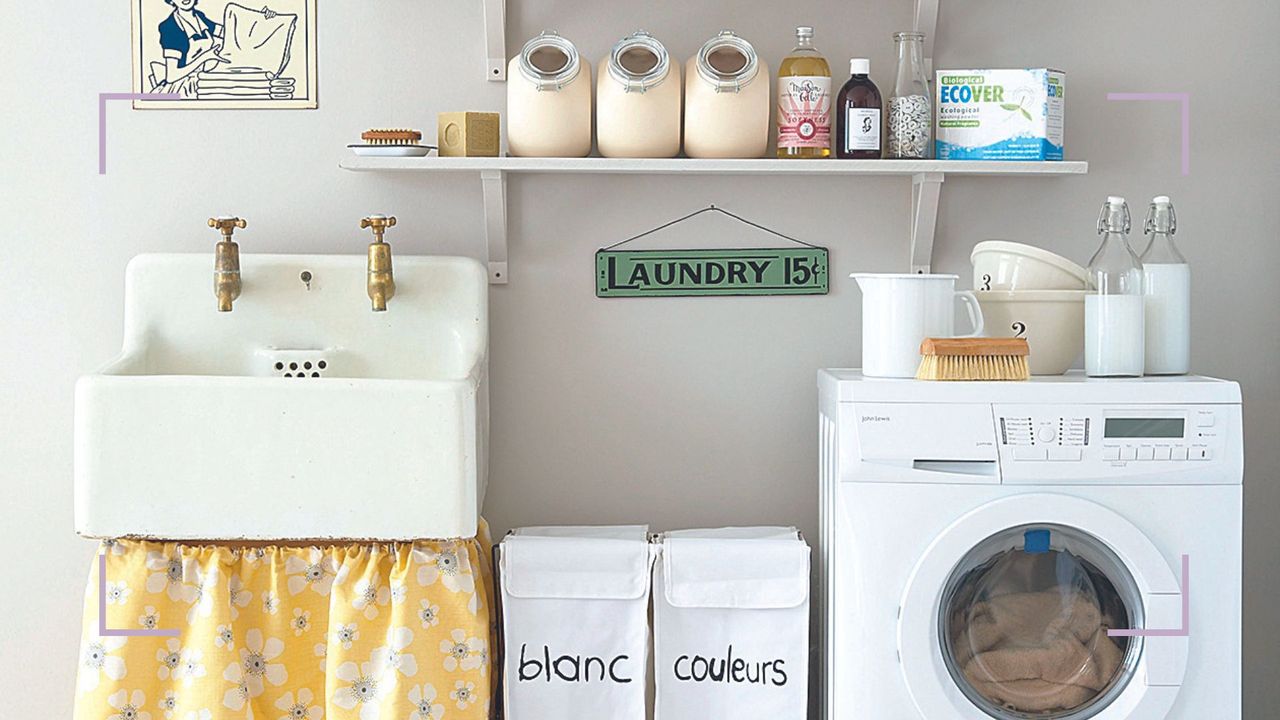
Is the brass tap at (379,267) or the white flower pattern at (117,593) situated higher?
the brass tap at (379,267)

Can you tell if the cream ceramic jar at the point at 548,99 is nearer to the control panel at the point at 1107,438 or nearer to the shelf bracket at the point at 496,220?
the shelf bracket at the point at 496,220

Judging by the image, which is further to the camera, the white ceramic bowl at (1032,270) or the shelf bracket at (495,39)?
the shelf bracket at (495,39)

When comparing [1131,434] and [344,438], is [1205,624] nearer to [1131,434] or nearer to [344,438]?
[1131,434]

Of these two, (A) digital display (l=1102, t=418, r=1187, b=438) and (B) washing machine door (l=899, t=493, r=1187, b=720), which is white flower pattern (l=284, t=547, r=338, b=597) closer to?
(B) washing machine door (l=899, t=493, r=1187, b=720)

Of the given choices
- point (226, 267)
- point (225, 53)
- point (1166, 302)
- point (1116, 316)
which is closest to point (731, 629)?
point (1116, 316)

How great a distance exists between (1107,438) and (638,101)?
93 centimetres

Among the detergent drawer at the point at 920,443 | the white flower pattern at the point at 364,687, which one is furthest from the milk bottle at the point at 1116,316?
the white flower pattern at the point at 364,687

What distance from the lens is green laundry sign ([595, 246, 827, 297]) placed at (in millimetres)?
2262

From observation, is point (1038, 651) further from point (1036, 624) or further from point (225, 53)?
point (225, 53)

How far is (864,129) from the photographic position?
210 centimetres

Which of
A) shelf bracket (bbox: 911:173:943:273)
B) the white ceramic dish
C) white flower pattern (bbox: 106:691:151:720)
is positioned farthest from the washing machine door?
white flower pattern (bbox: 106:691:151:720)

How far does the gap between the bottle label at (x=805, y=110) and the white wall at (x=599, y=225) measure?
0.55 feet

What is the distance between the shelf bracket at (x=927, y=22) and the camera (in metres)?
2.20

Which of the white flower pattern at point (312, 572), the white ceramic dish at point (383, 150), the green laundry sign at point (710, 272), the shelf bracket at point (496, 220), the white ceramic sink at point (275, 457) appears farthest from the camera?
the green laundry sign at point (710, 272)
